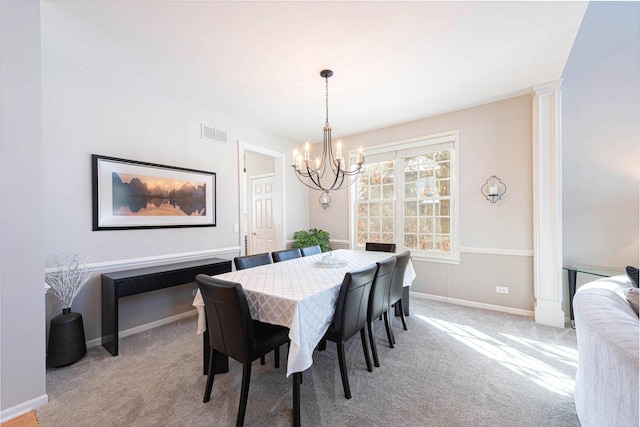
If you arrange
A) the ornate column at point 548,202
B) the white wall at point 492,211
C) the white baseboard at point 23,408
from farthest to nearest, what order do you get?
the white wall at point 492,211, the ornate column at point 548,202, the white baseboard at point 23,408

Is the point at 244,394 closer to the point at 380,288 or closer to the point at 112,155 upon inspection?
the point at 380,288

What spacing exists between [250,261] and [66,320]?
1.63 metres

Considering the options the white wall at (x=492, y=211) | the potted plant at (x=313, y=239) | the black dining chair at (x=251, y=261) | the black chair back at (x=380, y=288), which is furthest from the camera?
the potted plant at (x=313, y=239)

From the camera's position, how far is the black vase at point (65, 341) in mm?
2242

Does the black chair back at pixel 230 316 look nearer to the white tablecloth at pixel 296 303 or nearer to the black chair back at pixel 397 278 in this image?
the white tablecloth at pixel 296 303

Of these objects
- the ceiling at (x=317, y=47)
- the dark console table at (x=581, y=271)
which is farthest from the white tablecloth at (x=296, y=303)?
the dark console table at (x=581, y=271)

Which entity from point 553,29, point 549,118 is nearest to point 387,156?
point 549,118

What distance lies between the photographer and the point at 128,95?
9.69ft

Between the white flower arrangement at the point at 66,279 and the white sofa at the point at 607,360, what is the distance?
12.2 feet

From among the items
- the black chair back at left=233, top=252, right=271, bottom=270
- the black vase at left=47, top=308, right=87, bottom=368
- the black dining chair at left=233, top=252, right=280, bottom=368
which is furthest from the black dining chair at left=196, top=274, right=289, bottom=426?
the black vase at left=47, top=308, right=87, bottom=368

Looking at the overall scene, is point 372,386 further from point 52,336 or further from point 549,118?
point 549,118

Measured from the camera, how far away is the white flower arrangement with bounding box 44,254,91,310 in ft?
7.67

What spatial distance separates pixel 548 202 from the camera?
10.3 feet


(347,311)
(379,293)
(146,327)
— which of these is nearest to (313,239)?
(379,293)
